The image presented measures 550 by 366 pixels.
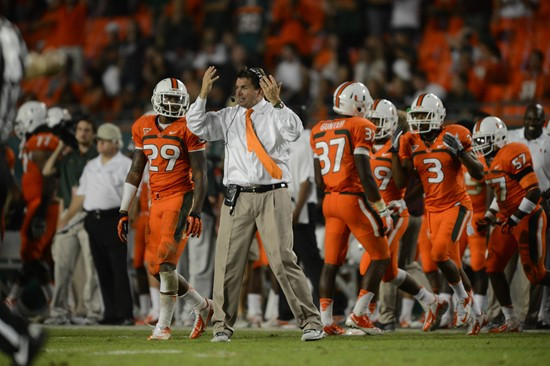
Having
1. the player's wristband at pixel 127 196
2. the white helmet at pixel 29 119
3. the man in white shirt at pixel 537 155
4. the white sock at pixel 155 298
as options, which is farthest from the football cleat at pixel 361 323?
the white helmet at pixel 29 119

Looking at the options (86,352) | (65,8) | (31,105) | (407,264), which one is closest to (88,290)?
(31,105)

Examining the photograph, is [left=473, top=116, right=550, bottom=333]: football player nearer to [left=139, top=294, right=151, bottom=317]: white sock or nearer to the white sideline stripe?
the white sideline stripe

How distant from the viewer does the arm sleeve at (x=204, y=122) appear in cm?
895

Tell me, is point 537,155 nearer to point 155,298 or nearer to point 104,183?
point 155,298

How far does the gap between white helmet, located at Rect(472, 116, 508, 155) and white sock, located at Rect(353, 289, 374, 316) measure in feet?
6.42

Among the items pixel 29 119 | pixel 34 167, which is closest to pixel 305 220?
pixel 34 167

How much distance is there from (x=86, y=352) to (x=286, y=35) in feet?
36.8

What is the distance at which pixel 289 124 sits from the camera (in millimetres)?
8797

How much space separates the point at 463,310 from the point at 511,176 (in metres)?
1.39

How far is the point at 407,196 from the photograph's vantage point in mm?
11062

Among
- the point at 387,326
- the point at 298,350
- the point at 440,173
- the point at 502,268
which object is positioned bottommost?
the point at 387,326

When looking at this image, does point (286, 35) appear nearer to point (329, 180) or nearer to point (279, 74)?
point (279, 74)

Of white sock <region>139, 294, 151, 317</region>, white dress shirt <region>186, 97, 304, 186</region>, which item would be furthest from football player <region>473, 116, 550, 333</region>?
white sock <region>139, 294, 151, 317</region>

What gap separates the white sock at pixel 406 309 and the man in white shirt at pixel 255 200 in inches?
117
